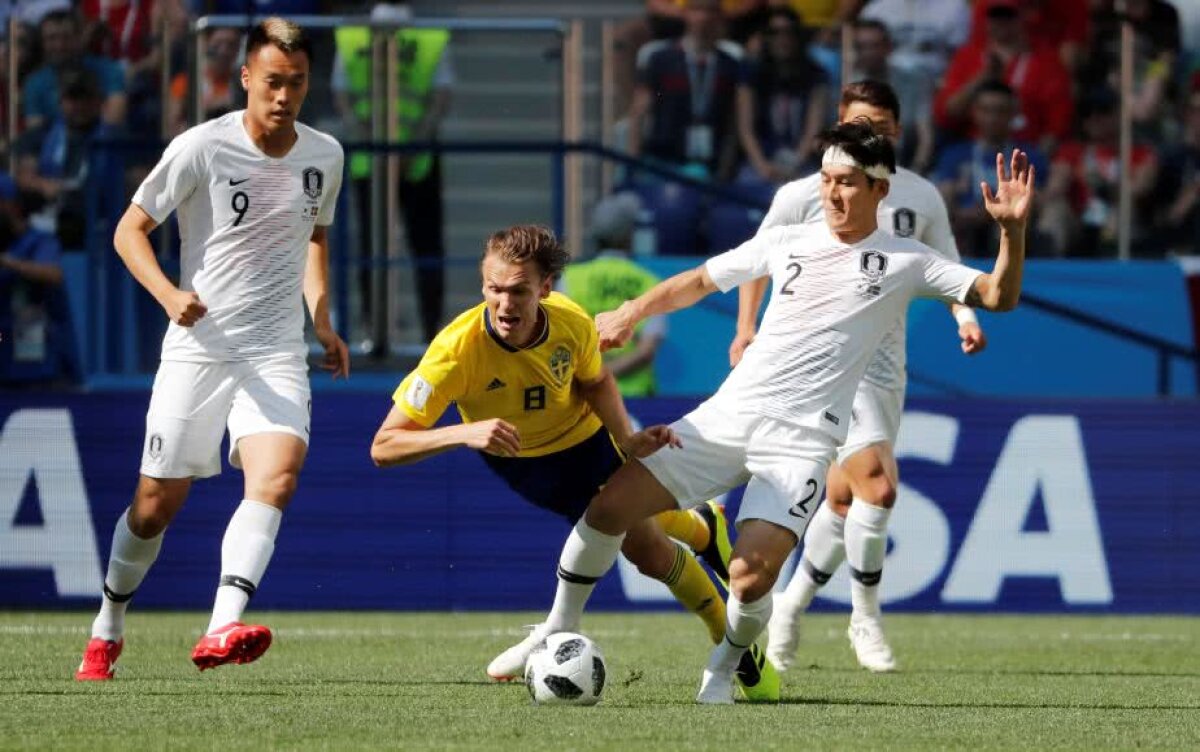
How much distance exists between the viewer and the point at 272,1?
1437 centimetres

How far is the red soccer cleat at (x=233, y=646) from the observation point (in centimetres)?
691

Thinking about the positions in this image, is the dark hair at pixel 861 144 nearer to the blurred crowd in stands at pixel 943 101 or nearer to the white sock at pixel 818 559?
the white sock at pixel 818 559

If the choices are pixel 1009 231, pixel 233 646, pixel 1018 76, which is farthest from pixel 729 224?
pixel 233 646

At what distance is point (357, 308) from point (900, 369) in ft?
18.0

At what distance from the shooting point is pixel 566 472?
795 centimetres

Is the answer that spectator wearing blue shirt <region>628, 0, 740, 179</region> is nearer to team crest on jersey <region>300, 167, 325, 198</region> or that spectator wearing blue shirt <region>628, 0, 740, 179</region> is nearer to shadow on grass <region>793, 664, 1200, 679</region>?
shadow on grass <region>793, 664, 1200, 679</region>

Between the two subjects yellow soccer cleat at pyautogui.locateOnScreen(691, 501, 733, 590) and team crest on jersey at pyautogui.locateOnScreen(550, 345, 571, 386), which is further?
yellow soccer cleat at pyautogui.locateOnScreen(691, 501, 733, 590)

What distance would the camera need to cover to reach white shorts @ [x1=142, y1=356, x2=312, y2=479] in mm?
7695

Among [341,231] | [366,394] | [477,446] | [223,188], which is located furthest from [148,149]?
[477,446]

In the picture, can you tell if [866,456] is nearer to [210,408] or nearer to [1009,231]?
[1009,231]

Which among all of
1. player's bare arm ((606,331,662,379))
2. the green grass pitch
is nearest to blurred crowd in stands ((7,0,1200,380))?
player's bare arm ((606,331,662,379))

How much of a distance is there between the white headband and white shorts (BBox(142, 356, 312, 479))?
6.62 feet

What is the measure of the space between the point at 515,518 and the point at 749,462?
195 inches

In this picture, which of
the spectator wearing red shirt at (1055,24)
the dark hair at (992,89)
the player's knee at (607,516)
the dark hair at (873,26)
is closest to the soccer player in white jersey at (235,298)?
the player's knee at (607,516)
